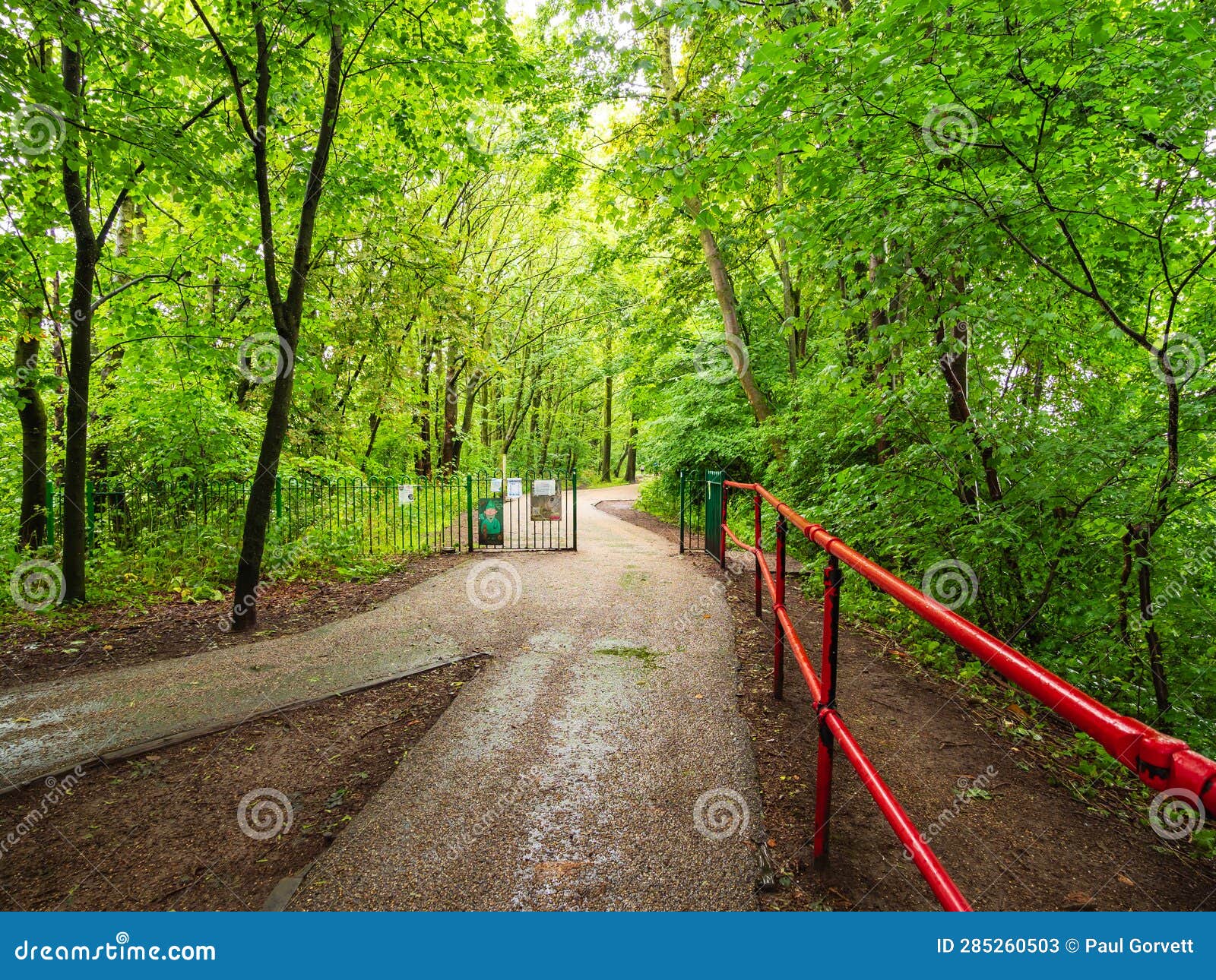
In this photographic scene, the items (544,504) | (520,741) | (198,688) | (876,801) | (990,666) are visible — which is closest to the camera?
(990,666)

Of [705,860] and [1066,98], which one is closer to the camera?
[705,860]

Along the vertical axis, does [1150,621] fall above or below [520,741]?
above

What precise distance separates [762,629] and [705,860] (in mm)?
3573

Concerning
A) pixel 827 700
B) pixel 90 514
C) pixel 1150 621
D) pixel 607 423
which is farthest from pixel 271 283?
pixel 607 423

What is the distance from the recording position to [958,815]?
Answer: 9.43ft

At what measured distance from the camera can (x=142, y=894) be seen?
2504 millimetres

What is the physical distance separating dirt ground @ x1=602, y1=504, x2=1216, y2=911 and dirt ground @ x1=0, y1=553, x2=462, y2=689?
529 cm

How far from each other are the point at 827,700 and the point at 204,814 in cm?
332

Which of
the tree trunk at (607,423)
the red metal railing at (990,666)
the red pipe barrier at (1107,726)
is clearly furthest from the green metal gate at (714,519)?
the tree trunk at (607,423)

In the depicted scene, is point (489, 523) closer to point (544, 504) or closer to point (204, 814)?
point (544, 504)

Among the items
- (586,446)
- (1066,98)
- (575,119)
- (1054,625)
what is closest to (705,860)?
(1054,625)

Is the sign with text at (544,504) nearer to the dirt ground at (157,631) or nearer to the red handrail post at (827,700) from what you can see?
the dirt ground at (157,631)

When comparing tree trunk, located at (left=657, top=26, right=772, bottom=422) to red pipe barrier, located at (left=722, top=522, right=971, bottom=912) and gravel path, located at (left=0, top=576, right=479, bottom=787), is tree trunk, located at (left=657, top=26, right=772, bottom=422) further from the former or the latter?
red pipe barrier, located at (left=722, top=522, right=971, bottom=912)

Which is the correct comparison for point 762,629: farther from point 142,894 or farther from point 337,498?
point 337,498
